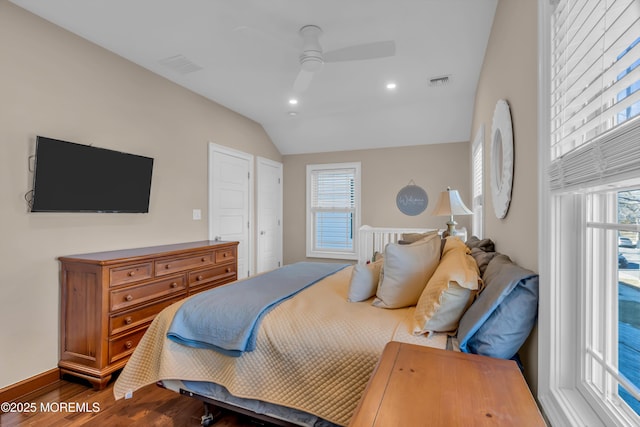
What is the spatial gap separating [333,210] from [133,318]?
356cm

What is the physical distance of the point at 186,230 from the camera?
3633 mm

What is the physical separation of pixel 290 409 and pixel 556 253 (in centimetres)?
138

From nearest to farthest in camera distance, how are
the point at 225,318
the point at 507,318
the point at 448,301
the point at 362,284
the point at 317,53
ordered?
the point at 507,318 → the point at 448,301 → the point at 225,318 → the point at 362,284 → the point at 317,53

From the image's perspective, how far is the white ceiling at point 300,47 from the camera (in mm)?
2209

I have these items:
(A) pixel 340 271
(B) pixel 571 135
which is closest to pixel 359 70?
(A) pixel 340 271

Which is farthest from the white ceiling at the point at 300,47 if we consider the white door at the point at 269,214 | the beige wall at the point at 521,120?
the white door at the point at 269,214

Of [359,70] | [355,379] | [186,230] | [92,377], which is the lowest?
[92,377]

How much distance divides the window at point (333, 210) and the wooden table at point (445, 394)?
4253 millimetres

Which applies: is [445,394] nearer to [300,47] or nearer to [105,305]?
[105,305]

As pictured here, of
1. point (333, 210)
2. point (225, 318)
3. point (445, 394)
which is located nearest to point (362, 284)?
point (225, 318)

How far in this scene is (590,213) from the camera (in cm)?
101

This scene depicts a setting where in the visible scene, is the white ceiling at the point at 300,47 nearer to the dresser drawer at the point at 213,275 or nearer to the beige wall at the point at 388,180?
the beige wall at the point at 388,180

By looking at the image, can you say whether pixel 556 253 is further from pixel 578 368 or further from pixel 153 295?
pixel 153 295

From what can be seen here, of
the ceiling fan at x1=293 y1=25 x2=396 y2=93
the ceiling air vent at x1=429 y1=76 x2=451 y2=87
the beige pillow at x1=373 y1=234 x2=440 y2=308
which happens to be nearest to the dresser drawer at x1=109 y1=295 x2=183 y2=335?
the beige pillow at x1=373 y1=234 x2=440 y2=308
